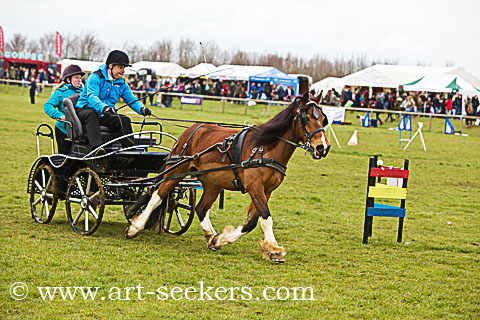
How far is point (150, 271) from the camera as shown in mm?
6449

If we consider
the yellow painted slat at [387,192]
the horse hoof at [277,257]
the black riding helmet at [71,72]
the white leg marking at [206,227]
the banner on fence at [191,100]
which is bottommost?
the horse hoof at [277,257]

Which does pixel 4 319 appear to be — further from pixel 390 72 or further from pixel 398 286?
pixel 390 72

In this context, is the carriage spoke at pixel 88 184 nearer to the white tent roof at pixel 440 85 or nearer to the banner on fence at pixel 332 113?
the banner on fence at pixel 332 113

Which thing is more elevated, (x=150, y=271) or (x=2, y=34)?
(x=2, y=34)

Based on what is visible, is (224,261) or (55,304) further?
(224,261)

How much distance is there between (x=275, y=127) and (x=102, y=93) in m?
2.71

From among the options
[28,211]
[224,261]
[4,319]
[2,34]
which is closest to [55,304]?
[4,319]

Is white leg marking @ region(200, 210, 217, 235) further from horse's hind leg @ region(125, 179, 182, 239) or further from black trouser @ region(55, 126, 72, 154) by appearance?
black trouser @ region(55, 126, 72, 154)

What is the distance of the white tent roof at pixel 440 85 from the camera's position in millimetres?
38938

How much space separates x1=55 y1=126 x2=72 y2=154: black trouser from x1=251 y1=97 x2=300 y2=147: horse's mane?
3.38 meters

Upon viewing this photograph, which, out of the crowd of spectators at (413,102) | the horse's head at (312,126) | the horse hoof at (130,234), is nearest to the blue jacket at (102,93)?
the horse hoof at (130,234)

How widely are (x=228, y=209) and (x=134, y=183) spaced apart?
303 cm

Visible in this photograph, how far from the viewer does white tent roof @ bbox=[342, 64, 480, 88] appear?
4469cm

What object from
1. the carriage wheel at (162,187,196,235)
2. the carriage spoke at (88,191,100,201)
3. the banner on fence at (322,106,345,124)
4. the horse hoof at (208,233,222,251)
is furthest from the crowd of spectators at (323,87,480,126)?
the carriage spoke at (88,191,100,201)
